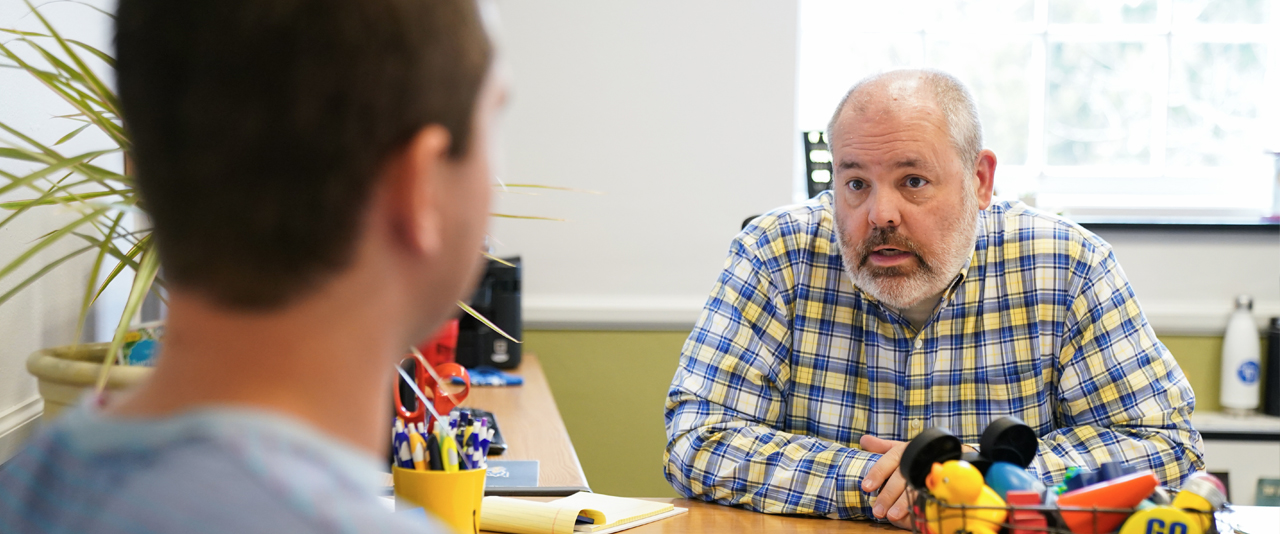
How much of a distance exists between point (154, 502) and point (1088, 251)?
1545 millimetres

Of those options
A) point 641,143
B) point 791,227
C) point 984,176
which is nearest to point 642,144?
point 641,143

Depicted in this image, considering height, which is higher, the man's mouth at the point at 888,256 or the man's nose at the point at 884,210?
the man's nose at the point at 884,210

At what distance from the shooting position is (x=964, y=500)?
752 millimetres

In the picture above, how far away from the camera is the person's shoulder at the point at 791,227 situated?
1.72m

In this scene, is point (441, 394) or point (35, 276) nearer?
point (35, 276)

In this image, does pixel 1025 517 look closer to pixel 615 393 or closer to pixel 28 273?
pixel 28 273

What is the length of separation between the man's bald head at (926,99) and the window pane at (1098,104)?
1882 mm

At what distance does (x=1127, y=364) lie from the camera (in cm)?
153

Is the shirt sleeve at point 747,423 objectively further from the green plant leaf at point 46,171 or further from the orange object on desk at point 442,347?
the green plant leaf at point 46,171

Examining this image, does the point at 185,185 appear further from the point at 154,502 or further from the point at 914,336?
the point at 914,336

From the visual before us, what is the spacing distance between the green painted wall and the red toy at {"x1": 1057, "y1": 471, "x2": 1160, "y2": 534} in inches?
90.9

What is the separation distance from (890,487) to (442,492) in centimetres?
56

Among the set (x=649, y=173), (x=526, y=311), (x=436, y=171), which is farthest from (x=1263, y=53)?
(x=436, y=171)

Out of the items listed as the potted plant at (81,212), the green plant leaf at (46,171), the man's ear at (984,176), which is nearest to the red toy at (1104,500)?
the potted plant at (81,212)
